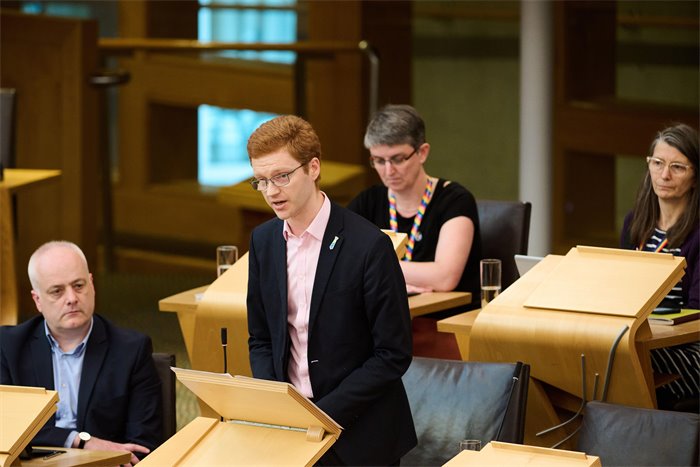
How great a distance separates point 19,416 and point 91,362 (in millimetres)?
792

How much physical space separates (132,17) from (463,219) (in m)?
4.78

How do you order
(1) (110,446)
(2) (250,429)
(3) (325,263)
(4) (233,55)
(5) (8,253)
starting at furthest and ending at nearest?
(4) (233,55), (5) (8,253), (1) (110,446), (3) (325,263), (2) (250,429)

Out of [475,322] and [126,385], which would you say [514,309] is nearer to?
[475,322]

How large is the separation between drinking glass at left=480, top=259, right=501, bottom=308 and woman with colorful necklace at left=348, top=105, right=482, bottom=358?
0.18 metres

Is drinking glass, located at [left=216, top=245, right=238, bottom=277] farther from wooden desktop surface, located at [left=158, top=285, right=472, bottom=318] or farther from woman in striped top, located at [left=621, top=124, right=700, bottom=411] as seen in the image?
woman in striped top, located at [left=621, top=124, right=700, bottom=411]

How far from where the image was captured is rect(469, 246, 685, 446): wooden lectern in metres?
3.63

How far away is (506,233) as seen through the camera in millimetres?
4809

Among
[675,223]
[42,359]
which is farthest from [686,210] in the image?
[42,359]

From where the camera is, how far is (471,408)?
11.8 feet

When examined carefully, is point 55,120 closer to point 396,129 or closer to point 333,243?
point 396,129

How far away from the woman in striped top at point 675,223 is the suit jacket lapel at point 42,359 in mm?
1893

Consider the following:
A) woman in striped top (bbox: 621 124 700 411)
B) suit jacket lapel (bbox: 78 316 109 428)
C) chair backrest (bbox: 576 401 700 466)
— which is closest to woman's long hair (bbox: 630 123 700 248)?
woman in striped top (bbox: 621 124 700 411)

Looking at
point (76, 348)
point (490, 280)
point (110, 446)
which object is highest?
point (490, 280)

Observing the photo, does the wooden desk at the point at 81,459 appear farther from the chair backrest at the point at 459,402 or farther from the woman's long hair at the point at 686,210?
the woman's long hair at the point at 686,210
